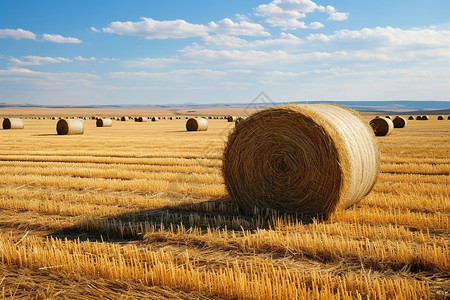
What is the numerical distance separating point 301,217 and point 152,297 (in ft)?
11.1

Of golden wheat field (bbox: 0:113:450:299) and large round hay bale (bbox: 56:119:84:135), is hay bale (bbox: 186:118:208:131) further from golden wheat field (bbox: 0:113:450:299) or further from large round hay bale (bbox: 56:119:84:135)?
golden wheat field (bbox: 0:113:450:299)

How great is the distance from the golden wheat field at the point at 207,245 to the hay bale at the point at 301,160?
1.14 ft

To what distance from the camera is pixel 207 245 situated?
5.27 meters

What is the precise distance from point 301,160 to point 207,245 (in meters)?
2.27

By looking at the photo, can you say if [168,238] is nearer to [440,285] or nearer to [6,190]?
[440,285]

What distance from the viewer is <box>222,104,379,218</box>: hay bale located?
6.38m

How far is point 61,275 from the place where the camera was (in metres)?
4.40

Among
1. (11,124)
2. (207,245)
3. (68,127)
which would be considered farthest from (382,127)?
(11,124)

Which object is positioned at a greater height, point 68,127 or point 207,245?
point 68,127

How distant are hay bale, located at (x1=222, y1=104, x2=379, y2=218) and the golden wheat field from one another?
35 centimetres

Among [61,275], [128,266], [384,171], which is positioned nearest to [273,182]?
[128,266]

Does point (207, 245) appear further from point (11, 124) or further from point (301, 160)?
point (11, 124)

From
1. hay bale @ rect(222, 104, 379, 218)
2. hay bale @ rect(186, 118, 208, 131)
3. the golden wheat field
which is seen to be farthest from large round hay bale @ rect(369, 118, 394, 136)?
hay bale @ rect(222, 104, 379, 218)

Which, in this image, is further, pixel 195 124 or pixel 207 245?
pixel 195 124
